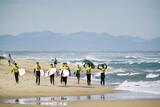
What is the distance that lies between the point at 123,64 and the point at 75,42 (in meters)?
1.45

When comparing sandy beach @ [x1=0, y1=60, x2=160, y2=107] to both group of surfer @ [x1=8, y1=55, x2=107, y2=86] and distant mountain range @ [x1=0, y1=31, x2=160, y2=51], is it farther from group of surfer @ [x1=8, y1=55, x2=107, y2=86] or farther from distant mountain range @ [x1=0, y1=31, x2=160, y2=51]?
distant mountain range @ [x1=0, y1=31, x2=160, y2=51]

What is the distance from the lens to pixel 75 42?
947 centimetres

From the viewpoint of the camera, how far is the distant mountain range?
9.06 m

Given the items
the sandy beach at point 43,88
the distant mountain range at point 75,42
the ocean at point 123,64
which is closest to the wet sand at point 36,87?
the sandy beach at point 43,88

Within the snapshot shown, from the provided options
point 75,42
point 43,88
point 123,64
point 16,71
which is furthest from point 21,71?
point 123,64

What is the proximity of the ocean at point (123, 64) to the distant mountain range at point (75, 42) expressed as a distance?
0.11m

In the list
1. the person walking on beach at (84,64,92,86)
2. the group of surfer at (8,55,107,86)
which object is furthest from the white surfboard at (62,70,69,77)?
the person walking on beach at (84,64,92,86)

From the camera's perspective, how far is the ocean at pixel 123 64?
30.3ft

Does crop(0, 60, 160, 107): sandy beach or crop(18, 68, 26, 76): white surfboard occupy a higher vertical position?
crop(18, 68, 26, 76): white surfboard

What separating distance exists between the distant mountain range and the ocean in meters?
0.11

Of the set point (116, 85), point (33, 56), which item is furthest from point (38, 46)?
point (116, 85)

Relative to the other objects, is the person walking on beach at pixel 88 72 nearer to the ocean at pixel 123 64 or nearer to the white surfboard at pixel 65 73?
the ocean at pixel 123 64

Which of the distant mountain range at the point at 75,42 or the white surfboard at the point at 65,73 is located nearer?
the distant mountain range at the point at 75,42

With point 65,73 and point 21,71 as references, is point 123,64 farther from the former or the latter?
point 21,71
